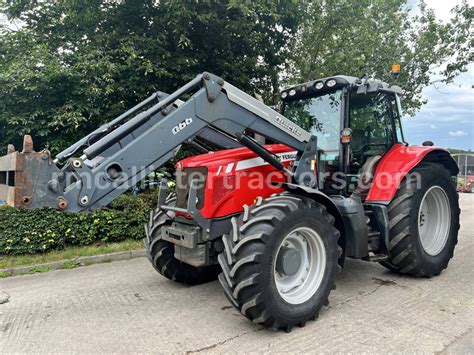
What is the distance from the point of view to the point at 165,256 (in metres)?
4.66

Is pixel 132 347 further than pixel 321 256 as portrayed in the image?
No

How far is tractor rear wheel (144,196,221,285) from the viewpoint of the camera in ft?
15.0

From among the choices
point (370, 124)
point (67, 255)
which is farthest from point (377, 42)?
point (67, 255)

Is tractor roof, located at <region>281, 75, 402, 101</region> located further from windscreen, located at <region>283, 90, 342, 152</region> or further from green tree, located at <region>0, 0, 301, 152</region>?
green tree, located at <region>0, 0, 301, 152</region>

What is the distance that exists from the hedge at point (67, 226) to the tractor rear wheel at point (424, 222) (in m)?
4.62

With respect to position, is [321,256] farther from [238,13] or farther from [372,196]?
[238,13]

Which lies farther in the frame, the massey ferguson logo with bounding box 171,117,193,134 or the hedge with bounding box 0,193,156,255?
the hedge with bounding box 0,193,156,255

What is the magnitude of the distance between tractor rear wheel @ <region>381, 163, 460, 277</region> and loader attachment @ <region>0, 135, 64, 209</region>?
12.7ft

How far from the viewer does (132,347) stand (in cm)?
326

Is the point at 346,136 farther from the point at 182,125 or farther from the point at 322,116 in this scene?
the point at 182,125

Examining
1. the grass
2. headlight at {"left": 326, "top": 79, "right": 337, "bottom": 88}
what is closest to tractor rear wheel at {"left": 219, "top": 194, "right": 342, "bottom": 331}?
headlight at {"left": 326, "top": 79, "right": 337, "bottom": 88}

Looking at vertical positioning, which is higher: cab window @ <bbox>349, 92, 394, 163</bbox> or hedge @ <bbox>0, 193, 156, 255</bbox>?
cab window @ <bbox>349, 92, 394, 163</bbox>

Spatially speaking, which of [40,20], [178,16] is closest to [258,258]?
[178,16]

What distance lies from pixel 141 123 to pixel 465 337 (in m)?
3.57
